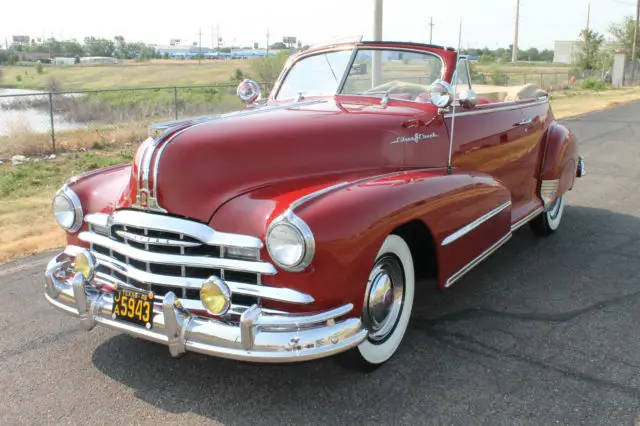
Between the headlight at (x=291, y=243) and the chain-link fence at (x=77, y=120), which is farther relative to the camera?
the chain-link fence at (x=77, y=120)

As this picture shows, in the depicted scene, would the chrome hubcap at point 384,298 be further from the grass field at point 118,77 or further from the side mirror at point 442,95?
the grass field at point 118,77

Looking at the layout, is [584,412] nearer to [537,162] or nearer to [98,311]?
[98,311]

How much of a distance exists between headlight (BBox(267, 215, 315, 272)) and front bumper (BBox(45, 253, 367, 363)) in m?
0.24

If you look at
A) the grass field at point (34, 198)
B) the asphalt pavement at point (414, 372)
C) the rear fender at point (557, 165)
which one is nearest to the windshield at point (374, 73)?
the asphalt pavement at point (414, 372)

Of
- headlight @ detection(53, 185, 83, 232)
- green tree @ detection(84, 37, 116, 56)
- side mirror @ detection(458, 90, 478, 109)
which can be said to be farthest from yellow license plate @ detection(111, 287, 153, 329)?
green tree @ detection(84, 37, 116, 56)

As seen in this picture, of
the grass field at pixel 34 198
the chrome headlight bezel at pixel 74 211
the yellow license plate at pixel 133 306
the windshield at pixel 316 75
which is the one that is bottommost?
the grass field at pixel 34 198

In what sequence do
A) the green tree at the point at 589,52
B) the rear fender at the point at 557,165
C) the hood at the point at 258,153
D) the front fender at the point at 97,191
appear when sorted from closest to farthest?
the hood at the point at 258,153
the front fender at the point at 97,191
the rear fender at the point at 557,165
the green tree at the point at 589,52

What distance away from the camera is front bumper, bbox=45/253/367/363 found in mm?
2621

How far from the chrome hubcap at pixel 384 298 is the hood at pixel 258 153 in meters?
0.59

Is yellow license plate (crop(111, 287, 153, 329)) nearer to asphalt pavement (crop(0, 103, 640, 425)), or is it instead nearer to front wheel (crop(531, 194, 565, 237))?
asphalt pavement (crop(0, 103, 640, 425))

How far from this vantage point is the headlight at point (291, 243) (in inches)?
105

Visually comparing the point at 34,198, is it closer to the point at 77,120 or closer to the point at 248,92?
the point at 248,92

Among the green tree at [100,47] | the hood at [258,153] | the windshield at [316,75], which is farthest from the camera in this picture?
the green tree at [100,47]

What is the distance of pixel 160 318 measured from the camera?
281 centimetres
